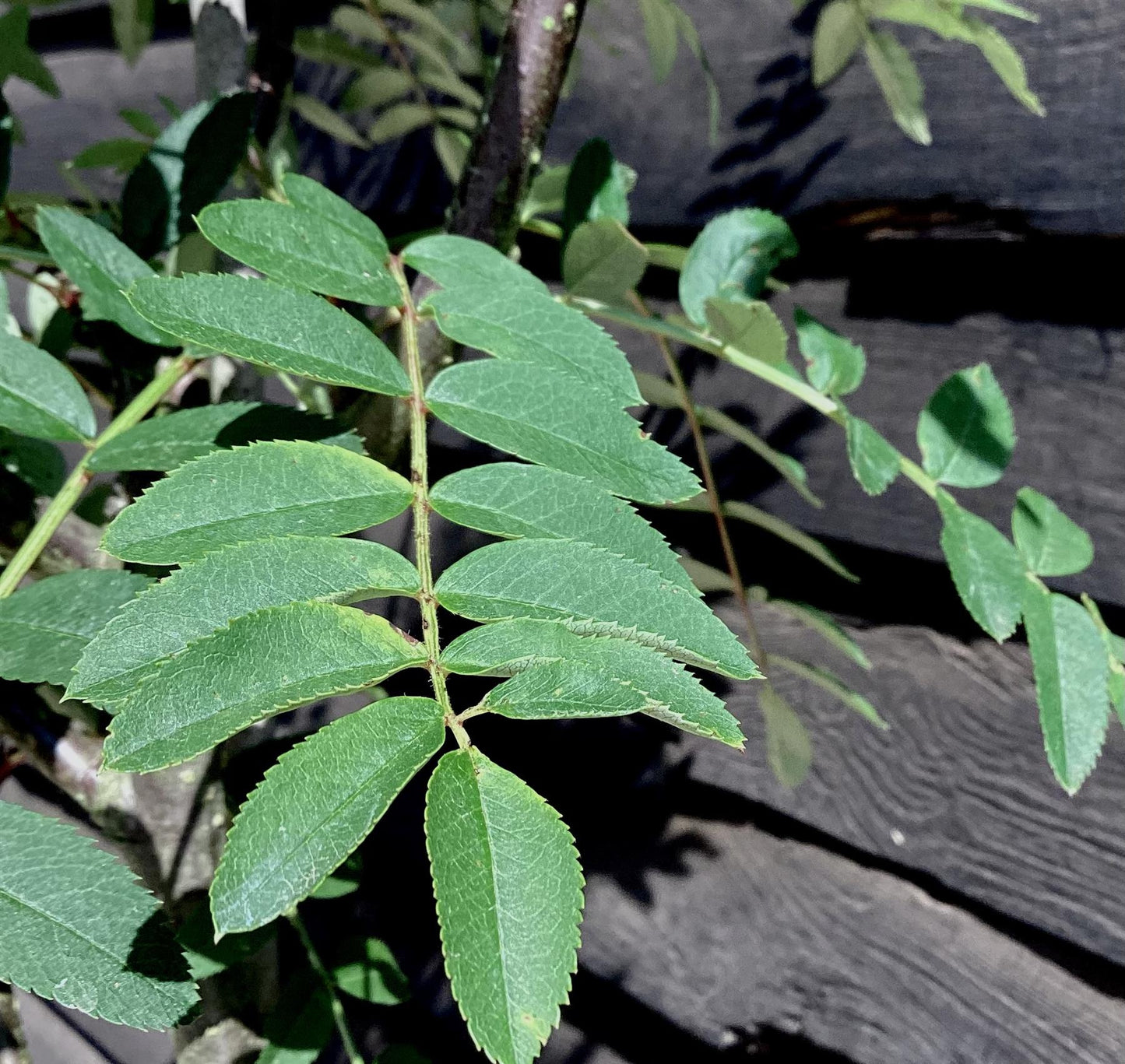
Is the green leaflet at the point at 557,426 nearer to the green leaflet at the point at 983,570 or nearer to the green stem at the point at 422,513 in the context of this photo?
the green stem at the point at 422,513

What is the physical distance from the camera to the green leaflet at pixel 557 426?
323 millimetres

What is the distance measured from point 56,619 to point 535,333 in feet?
0.79

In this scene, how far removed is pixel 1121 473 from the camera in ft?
2.06

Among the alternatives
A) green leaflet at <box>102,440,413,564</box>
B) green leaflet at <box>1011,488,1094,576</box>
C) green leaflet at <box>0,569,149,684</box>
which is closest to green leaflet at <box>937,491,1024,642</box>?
green leaflet at <box>1011,488,1094,576</box>

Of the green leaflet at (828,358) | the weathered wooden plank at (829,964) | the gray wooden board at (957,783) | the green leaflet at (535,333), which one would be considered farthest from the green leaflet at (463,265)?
the weathered wooden plank at (829,964)

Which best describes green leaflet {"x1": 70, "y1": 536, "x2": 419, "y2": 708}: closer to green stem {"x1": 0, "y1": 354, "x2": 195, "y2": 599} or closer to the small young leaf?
green stem {"x1": 0, "y1": 354, "x2": 195, "y2": 599}

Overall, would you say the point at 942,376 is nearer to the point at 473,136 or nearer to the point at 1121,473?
the point at 1121,473

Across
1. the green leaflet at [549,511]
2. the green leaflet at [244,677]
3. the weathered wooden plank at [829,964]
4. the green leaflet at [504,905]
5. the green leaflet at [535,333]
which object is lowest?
the weathered wooden plank at [829,964]

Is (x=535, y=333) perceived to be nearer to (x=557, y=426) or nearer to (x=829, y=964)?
(x=557, y=426)

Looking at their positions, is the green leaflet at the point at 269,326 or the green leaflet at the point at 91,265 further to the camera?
the green leaflet at the point at 91,265

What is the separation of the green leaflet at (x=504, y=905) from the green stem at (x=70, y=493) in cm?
25

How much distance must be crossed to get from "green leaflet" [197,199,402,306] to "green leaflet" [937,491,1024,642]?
0.32 m

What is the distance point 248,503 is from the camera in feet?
0.96

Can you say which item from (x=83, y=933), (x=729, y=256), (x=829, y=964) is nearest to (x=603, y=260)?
(x=729, y=256)
